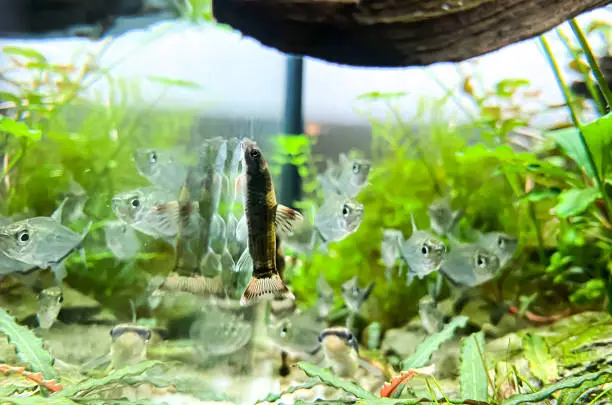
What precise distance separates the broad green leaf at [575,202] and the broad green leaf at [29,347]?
2339mm

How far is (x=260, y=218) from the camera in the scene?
4.63ft

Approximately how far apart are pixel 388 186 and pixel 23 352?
3.01m

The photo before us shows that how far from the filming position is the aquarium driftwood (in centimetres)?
201

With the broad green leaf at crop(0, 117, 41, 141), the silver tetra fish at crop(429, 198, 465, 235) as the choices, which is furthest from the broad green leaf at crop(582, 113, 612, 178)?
the broad green leaf at crop(0, 117, 41, 141)

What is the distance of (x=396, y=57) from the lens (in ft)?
7.03

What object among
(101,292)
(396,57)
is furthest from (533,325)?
(101,292)

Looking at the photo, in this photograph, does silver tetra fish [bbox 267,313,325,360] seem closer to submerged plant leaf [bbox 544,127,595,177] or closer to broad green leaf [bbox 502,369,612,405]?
broad green leaf [bbox 502,369,612,405]

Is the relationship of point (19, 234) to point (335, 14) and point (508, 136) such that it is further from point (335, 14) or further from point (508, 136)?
point (508, 136)

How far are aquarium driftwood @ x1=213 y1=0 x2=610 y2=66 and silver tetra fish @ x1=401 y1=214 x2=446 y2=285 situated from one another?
0.94m

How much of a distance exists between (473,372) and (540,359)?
657 mm

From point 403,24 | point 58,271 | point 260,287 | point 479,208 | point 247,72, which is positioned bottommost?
point 58,271

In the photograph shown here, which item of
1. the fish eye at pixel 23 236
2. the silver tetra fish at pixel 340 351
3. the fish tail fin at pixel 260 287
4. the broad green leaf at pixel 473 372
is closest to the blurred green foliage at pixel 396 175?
the fish eye at pixel 23 236

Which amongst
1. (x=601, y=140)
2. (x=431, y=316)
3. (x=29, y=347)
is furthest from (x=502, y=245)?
(x=29, y=347)

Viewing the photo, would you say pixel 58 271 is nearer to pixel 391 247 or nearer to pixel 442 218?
pixel 391 247
